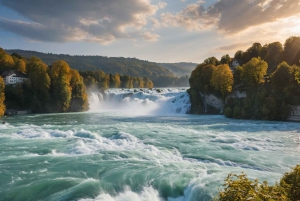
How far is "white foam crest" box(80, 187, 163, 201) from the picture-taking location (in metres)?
9.16

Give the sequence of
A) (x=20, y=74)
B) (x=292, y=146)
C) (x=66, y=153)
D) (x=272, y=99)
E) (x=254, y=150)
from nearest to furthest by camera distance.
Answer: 1. (x=66, y=153)
2. (x=254, y=150)
3. (x=292, y=146)
4. (x=272, y=99)
5. (x=20, y=74)

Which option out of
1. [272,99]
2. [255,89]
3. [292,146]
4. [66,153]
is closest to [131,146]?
[66,153]

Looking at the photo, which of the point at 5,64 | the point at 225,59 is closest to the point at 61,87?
the point at 5,64

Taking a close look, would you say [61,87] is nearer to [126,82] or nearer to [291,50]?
[126,82]

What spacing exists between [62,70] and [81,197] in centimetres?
4408

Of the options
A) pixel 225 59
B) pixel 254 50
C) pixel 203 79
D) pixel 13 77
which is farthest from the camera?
pixel 254 50

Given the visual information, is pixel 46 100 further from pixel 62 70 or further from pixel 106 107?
pixel 106 107

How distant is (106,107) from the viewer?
59.9m

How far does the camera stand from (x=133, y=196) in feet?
30.8

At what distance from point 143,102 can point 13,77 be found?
27.8 metres

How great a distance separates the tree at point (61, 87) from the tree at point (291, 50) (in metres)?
52.4

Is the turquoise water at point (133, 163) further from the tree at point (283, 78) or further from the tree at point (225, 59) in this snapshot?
the tree at point (225, 59)

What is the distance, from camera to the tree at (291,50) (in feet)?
194

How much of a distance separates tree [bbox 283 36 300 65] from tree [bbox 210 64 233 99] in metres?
27.3
